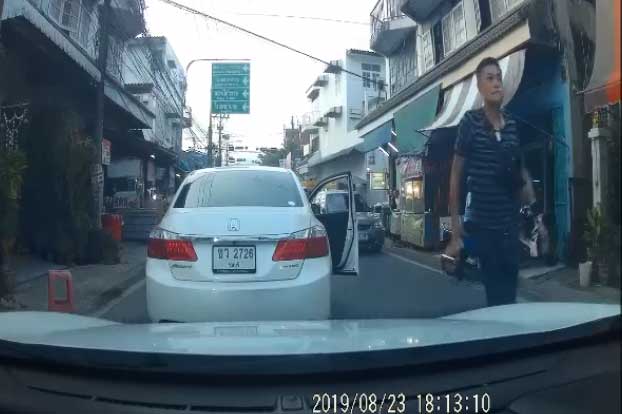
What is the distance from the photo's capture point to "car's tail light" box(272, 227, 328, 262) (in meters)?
3.71

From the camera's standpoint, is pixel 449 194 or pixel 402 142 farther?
pixel 402 142

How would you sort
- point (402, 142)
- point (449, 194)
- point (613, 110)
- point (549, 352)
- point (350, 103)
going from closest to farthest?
point (613, 110)
point (549, 352)
point (449, 194)
point (402, 142)
point (350, 103)

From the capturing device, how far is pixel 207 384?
6.48ft

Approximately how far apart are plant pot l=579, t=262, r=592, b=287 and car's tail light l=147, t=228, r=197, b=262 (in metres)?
2.32

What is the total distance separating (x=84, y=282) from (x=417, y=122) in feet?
→ 16.4

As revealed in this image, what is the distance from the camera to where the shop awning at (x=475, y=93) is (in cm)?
403

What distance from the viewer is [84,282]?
25.4 feet

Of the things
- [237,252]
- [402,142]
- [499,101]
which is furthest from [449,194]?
[402,142]

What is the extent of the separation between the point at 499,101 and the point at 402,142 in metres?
3.70

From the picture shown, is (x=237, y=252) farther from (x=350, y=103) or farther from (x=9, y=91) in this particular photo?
(x=350, y=103)

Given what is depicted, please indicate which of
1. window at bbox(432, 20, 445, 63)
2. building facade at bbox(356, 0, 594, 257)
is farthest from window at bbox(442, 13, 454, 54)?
building facade at bbox(356, 0, 594, 257)

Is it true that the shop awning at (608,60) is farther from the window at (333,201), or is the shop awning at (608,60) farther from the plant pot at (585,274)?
the window at (333,201)

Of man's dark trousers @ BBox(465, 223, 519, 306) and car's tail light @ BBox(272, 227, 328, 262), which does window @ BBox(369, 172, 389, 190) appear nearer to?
man's dark trousers @ BBox(465, 223, 519, 306)

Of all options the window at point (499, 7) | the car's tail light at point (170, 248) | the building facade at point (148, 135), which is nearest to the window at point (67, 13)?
the building facade at point (148, 135)
